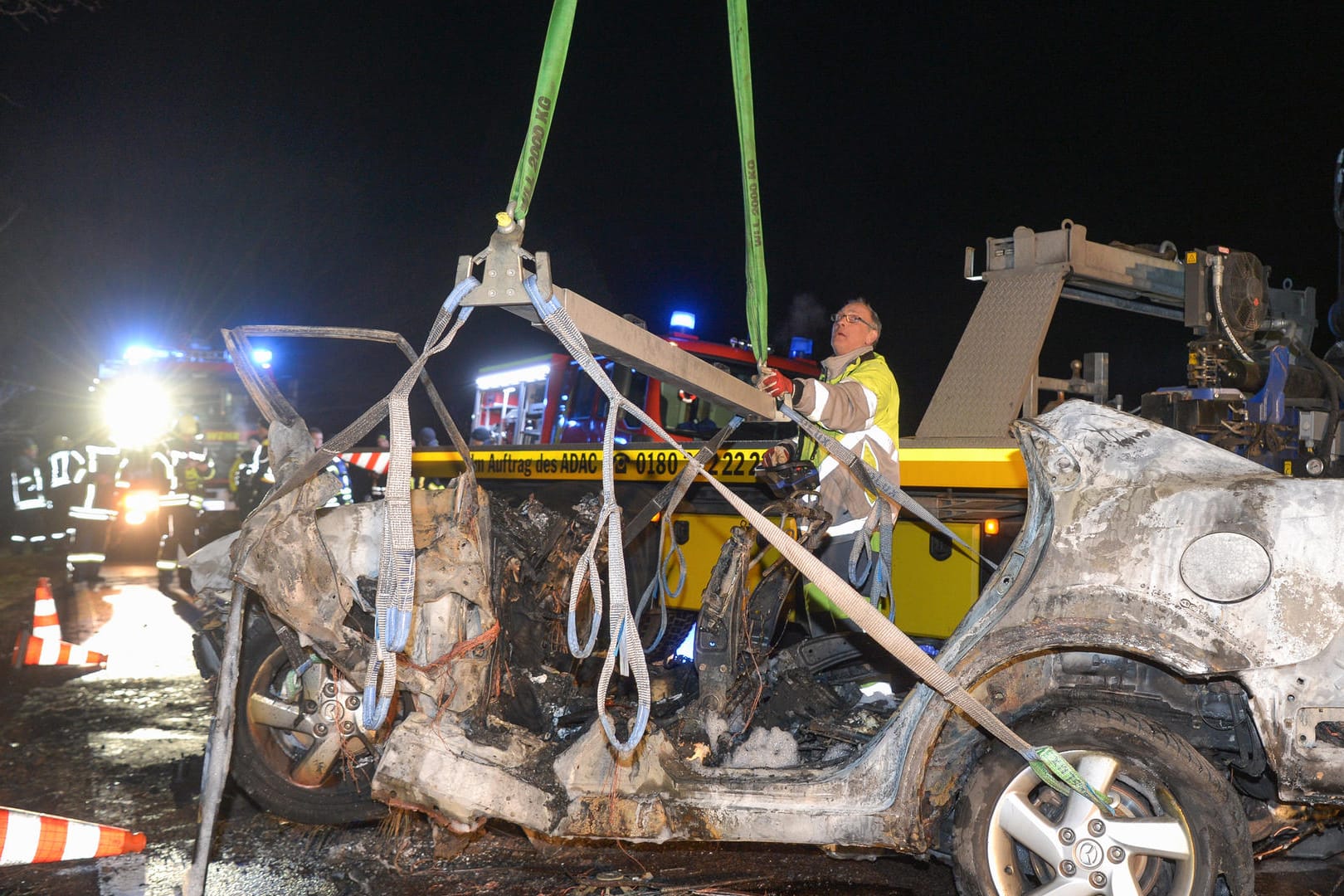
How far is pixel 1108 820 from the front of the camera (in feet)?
8.90

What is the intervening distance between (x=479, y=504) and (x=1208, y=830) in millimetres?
2855

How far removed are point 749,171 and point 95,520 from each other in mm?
10514

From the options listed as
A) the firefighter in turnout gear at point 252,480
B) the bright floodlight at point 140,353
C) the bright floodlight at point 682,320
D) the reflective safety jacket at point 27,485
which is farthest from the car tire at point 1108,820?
the bright floodlight at point 140,353

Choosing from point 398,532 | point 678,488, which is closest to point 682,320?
point 678,488

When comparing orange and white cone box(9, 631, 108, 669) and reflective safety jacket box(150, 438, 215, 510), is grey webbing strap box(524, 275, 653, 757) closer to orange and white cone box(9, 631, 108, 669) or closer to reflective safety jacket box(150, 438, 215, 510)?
orange and white cone box(9, 631, 108, 669)

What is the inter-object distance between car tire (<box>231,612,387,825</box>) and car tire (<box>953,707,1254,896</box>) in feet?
8.16

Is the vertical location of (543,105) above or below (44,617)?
above

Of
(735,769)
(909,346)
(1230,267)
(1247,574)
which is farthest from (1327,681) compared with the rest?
(909,346)

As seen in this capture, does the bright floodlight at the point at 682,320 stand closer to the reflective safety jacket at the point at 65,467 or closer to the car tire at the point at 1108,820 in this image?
the car tire at the point at 1108,820

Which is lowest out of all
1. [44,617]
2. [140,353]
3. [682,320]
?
[44,617]

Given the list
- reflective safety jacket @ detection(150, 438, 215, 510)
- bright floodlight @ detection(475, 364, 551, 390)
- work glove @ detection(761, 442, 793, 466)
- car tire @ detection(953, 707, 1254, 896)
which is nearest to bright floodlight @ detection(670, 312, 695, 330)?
bright floodlight @ detection(475, 364, 551, 390)

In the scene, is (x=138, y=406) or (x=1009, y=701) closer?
(x=1009, y=701)

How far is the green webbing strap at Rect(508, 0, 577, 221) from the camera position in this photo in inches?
98.7

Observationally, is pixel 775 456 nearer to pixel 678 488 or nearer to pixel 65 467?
pixel 678 488
